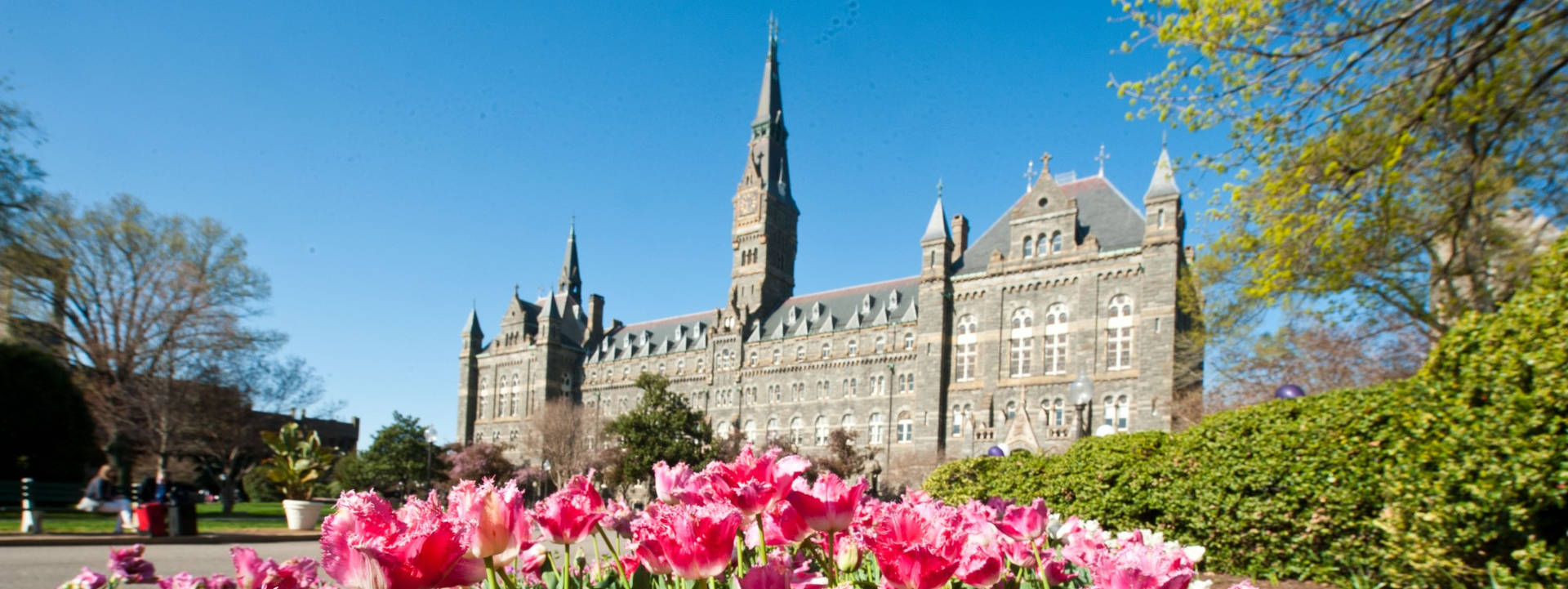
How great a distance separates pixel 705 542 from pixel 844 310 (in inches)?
2192

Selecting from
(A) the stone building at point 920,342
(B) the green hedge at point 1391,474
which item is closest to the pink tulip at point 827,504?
(B) the green hedge at point 1391,474

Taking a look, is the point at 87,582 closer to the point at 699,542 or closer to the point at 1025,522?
the point at 699,542

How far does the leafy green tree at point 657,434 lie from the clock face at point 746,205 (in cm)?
2518

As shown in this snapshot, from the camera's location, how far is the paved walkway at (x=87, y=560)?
9156 mm

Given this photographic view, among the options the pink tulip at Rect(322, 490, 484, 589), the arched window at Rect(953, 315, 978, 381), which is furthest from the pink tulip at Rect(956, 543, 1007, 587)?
the arched window at Rect(953, 315, 978, 381)

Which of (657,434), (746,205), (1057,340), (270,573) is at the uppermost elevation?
(746,205)

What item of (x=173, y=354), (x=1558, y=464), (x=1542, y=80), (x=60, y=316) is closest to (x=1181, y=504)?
(x=1558, y=464)

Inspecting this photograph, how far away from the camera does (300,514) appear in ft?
58.5

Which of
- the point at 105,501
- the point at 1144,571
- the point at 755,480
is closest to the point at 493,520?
the point at 755,480

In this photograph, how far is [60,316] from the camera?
28.4 meters

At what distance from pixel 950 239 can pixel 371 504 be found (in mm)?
47244

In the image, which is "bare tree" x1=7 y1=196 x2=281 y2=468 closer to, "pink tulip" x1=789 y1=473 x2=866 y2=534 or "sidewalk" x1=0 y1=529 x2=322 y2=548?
"sidewalk" x1=0 y1=529 x2=322 y2=548

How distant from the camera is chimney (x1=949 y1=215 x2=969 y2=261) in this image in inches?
1882

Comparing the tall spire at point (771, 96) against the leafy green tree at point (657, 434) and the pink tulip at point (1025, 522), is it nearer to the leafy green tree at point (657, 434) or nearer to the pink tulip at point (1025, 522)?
the leafy green tree at point (657, 434)
